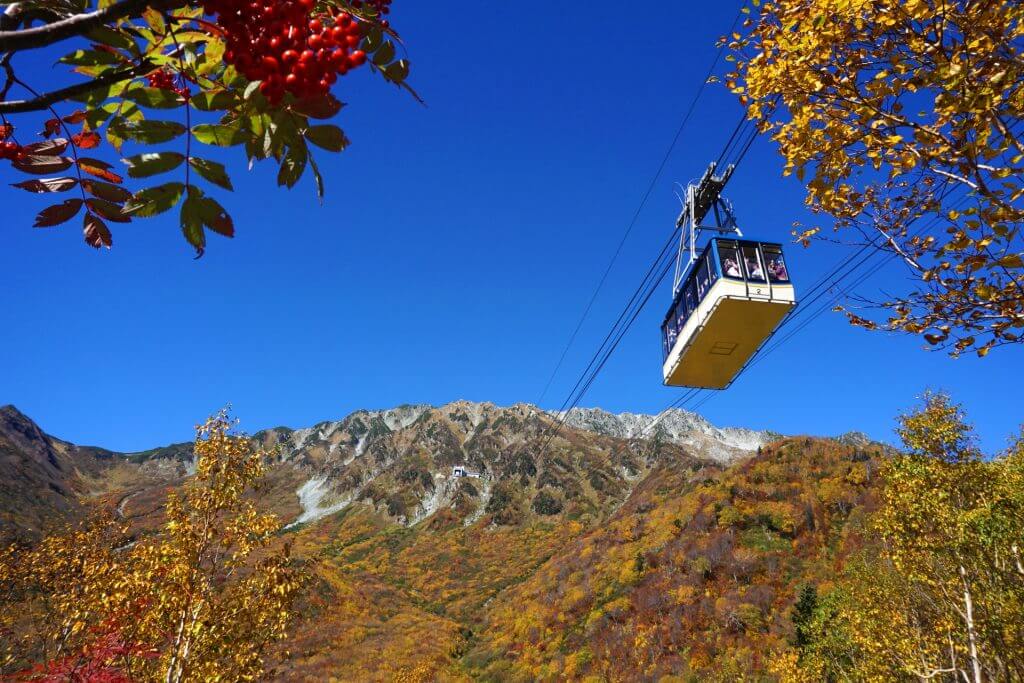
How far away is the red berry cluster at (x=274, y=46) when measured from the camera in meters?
1.45

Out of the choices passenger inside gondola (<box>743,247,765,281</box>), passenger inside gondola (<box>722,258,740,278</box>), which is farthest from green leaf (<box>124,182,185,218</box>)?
passenger inside gondola (<box>743,247,765,281</box>)

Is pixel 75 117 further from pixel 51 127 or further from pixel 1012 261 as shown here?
pixel 1012 261

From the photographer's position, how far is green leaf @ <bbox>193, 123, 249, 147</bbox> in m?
1.52

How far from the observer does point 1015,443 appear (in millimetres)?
19859

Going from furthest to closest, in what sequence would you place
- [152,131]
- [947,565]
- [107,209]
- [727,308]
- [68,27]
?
1. [947,565]
2. [727,308]
3. [107,209]
4. [152,131]
5. [68,27]

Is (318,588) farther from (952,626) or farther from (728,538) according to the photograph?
(952,626)

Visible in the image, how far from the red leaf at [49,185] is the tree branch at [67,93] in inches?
11.4

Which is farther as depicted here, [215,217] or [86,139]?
[86,139]

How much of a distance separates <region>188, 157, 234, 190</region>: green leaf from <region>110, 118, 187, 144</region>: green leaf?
0.32ft

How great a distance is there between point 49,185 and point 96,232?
0.64 feet

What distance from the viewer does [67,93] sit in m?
1.38

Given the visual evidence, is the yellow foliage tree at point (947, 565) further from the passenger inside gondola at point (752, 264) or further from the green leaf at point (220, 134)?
the green leaf at point (220, 134)

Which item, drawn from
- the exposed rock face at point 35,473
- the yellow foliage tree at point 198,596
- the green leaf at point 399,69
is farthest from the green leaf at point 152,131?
the exposed rock face at point 35,473

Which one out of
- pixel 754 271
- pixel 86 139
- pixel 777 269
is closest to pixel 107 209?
pixel 86 139
